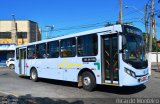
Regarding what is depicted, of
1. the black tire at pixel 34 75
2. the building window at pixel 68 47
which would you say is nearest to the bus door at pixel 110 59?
the building window at pixel 68 47

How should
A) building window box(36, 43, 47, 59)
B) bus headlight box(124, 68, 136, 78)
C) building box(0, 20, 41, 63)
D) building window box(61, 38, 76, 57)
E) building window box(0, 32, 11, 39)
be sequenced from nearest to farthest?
1. bus headlight box(124, 68, 136, 78)
2. building window box(61, 38, 76, 57)
3. building window box(36, 43, 47, 59)
4. building box(0, 20, 41, 63)
5. building window box(0, 32, 11, 39)

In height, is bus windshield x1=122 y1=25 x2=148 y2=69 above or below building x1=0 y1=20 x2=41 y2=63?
below


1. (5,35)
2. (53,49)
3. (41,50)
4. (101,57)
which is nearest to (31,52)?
(41,50)

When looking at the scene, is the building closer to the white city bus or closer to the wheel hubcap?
the white city bus

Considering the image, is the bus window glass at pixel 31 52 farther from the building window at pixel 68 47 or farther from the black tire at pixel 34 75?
the building window at pixel 68 47

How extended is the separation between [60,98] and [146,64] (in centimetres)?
431

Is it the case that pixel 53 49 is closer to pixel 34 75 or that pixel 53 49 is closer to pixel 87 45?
pixel 34 75

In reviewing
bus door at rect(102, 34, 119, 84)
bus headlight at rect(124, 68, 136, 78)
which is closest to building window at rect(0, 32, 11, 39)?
bus door at rect(102, 34, 119, 84)

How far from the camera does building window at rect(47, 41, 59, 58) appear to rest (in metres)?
17.7

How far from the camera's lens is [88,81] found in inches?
586

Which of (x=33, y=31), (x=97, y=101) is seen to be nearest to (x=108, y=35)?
(x=97, y=101)

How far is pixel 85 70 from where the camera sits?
15.3 metres

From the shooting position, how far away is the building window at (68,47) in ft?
52.6

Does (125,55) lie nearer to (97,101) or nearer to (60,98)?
(97,101)
